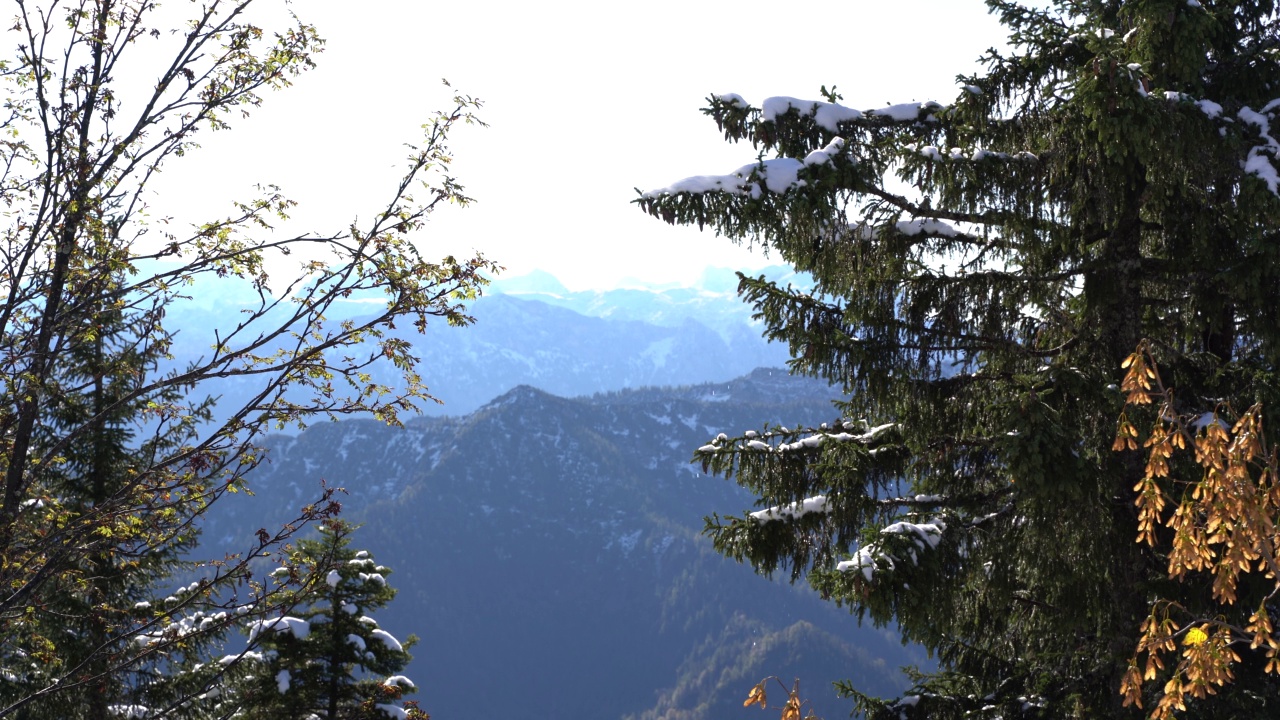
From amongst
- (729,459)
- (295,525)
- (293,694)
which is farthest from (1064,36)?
(293,694)

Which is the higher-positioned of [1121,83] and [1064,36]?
[1064,36]

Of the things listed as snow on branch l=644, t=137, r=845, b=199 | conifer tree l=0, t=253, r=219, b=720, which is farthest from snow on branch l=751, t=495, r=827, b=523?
conifer tree l=0, t=253, r=219, b=720

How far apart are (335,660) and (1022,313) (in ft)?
38.5

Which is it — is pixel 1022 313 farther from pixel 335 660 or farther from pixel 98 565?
pixel 98 565

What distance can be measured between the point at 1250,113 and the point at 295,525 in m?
8.34

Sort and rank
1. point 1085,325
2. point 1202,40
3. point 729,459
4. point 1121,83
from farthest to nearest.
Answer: point 729,459 → point 1085,325 → point 1202,40 → point 1121,83

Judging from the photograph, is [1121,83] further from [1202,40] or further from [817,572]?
[817,572]

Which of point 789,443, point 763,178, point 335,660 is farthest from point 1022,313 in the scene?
point 335,660

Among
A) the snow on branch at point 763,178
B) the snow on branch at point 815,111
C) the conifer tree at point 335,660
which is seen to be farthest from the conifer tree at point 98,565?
the snow on branch at point 815,111

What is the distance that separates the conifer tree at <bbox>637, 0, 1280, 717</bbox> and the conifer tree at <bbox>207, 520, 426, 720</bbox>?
7.11 m

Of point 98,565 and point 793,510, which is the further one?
point 98,565

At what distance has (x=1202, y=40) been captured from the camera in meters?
7.38

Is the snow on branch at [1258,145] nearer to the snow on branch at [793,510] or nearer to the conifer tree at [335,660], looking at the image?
the snow on branch at [793,510]

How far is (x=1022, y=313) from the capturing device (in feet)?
29.9
